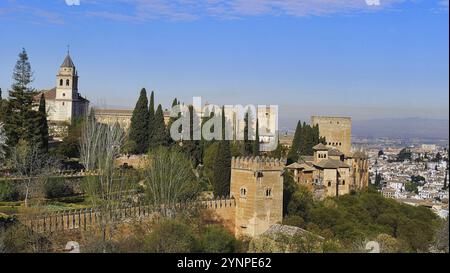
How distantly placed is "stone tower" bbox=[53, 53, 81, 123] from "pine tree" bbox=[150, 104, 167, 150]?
1985cm

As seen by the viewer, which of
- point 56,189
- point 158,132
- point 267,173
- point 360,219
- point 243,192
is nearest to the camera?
point 267,173

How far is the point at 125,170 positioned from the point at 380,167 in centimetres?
→ 5057

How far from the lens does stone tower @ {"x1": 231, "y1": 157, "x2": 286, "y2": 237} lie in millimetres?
22422

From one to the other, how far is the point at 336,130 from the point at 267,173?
838 inches

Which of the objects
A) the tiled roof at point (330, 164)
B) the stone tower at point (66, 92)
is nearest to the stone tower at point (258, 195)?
the tiled roof at point (330, 164)

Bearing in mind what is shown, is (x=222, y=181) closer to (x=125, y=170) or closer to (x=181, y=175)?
(x=181, y=175)

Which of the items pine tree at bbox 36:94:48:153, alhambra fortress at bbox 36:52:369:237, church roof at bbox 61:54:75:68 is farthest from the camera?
church roof at bbox 61:54:75:68

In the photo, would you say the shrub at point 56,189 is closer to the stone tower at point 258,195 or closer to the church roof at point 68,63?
the stone tower at point 258,195

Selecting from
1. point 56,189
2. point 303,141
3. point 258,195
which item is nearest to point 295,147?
point 303,141

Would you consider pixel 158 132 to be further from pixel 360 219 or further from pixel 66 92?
pixel 66 92

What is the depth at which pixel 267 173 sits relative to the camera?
74.8ft

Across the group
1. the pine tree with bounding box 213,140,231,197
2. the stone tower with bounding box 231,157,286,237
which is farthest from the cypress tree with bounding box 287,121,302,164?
the stone tower with bounding box 231,157,286,237

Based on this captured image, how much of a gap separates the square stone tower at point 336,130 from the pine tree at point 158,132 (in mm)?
15008

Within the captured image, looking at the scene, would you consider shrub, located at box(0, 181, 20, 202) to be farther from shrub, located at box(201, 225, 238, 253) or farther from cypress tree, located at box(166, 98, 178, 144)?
cypress tree, located at box(166, 98, 178, 144)
